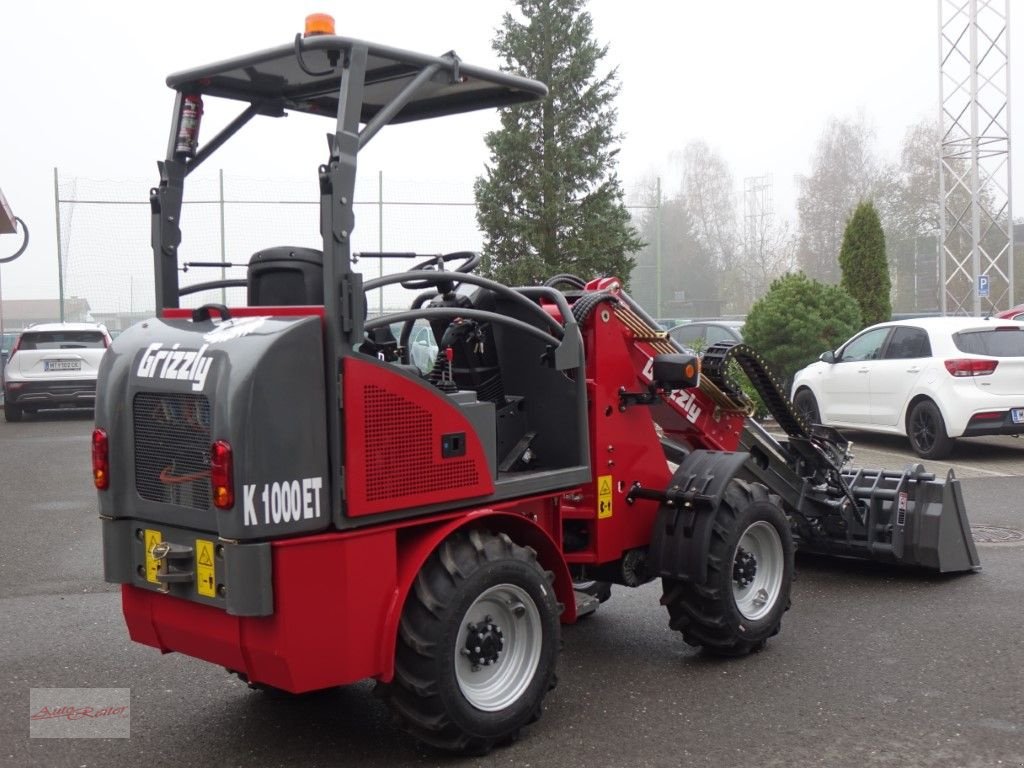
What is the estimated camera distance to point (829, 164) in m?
64.4

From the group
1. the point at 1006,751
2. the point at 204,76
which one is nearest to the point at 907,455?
the point at 1006,751

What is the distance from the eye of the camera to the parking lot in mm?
4406

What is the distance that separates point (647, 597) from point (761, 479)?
3.45 ft

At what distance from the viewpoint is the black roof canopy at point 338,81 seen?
440cm

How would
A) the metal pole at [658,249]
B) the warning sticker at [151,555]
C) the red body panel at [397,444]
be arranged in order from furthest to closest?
the metal pole at [658,249] → the warning sticker at [151,555] → the red body panel at [397,444]

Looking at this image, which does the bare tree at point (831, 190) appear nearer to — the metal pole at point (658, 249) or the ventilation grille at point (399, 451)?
the metal pole at point (658, 249)

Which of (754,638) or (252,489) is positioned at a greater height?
(252,489)

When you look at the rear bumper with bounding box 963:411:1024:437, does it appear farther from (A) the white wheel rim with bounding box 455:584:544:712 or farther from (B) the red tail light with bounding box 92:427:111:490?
(B) the red tail light with bounding box 92:427:111:490

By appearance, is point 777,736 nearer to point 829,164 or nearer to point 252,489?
point 252,489

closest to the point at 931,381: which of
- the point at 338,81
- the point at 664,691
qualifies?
the point at 664,691

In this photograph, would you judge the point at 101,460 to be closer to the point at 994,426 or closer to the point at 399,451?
the point at 399,451

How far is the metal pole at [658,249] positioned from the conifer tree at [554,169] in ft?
23.6

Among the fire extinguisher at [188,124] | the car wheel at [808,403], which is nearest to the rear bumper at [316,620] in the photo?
the fire extinguisher at [188,124]

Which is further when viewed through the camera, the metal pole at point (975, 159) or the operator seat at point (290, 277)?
the metal pole at point (975, 159)
